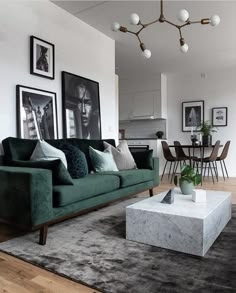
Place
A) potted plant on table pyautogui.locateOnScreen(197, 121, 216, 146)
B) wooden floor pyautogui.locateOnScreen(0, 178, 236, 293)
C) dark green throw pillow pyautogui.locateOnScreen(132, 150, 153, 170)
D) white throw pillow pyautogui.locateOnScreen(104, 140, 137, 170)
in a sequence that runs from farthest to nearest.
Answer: potted plant on table pyautogui.locateOnScreen(197, 121, 216, 146) < dark green throw pillow pyautogui.locateOnScreen(132, 150, 153, 170) < white throw pillow pyautogui.locateOnScreen(104, 140, 137, 170) < wooden floor pyautogui.locateOnScreen(0, 178, 236, 293)

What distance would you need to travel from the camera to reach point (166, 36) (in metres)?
4.57

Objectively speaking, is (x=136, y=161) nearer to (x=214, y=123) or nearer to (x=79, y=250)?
(x=79, y=250)

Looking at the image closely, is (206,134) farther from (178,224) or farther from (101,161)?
(178,224)

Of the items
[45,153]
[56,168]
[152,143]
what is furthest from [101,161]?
[152,143]

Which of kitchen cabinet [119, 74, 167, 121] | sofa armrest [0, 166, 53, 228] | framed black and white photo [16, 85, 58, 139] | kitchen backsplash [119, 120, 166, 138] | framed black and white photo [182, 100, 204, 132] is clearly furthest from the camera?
kitchen backsplash [119, 120, 166, 138]

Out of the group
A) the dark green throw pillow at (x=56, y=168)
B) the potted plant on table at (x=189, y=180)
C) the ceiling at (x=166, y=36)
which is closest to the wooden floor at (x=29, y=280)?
the dark green throw pillow at (x=56, y=168)

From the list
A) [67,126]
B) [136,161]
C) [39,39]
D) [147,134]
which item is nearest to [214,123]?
[147,134]

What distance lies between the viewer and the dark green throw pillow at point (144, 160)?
12.8 ft

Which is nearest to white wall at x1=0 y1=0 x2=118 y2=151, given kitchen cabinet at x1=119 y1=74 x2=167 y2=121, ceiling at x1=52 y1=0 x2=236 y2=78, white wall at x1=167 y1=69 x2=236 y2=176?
ceiling at x1=52 y1=0 x2=236 y2=78

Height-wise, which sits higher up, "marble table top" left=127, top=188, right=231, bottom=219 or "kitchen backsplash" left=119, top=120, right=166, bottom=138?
"kitchen backsplash" left=119, top=120, right=166, bottom=138

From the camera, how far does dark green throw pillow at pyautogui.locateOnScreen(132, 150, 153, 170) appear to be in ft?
12.8

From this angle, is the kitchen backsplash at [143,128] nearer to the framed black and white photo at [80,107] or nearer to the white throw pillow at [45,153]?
the framed black and white photo at [80,107]

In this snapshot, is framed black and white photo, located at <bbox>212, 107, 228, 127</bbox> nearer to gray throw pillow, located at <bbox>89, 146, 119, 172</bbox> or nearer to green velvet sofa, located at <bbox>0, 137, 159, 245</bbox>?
gray throw pillow, located at <bbox>89, 146, 119, 172</bbox>

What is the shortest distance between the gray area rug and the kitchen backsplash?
496 cm
